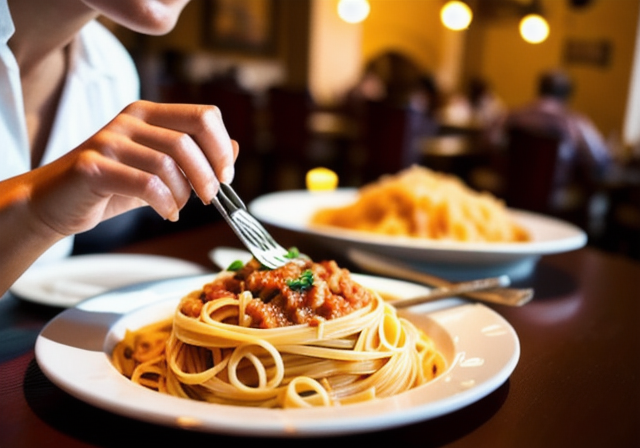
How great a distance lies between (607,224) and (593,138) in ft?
2.38

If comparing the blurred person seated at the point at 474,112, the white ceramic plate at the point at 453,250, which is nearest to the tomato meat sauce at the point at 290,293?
the white ceramic plate at the point at 453,250

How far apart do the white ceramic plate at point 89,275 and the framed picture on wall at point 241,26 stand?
8.79 m

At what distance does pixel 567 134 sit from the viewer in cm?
559

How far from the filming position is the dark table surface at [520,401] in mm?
727

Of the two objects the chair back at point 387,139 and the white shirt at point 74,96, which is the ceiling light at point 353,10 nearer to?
the chair back at point 387,139

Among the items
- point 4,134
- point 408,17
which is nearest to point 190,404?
point 4,134

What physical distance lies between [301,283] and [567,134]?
5.19 meters

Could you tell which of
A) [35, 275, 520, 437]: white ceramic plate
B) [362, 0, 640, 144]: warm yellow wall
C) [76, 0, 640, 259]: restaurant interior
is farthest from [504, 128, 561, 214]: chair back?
[362, 0, 640, 144]: warm yellow wall

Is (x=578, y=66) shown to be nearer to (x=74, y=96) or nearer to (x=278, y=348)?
(x=74, y=96)

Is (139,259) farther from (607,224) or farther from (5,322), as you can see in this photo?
(607,224)

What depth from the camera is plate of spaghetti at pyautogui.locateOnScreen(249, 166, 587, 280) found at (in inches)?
60.8

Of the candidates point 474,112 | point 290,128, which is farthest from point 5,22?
point 474,112

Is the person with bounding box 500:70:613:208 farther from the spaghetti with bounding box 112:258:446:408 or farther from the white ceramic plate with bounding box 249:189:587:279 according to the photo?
the spaghetti with bounding box 112:258:446:408

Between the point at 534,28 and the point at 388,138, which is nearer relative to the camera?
the point at 534,28
